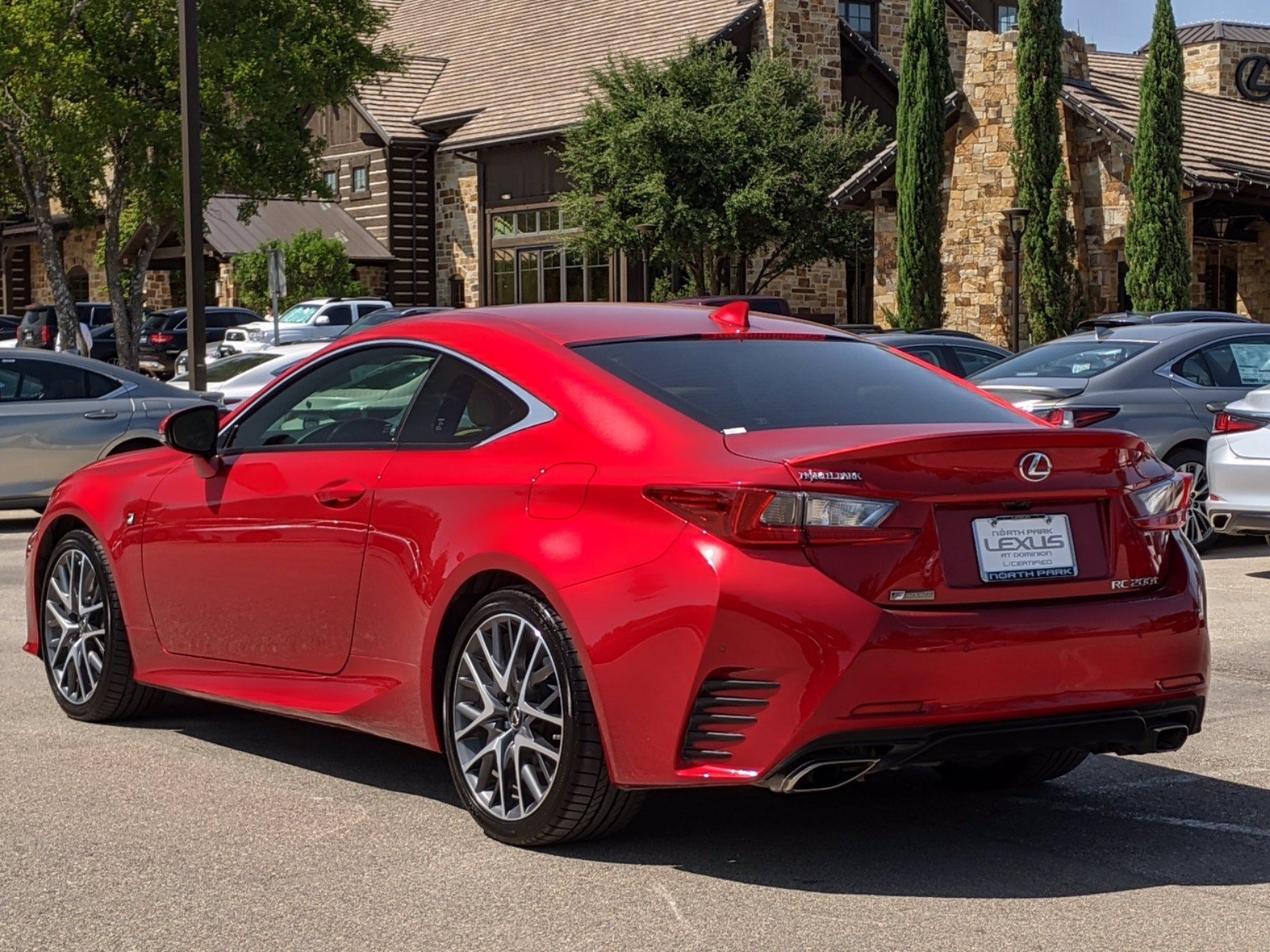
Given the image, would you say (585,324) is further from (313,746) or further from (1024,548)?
(313,746)

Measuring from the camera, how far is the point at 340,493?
6059 mm

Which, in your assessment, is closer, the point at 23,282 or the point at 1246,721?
the point at 1246,721

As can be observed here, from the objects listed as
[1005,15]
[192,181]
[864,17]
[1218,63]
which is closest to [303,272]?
[864,17]

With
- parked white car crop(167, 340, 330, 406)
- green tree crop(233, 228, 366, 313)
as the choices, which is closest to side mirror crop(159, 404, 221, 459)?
parked white car crop(167, 340, 330, 406)

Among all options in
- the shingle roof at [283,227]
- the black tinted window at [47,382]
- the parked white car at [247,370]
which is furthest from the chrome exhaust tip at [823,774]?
the shingle roof at [283,227]

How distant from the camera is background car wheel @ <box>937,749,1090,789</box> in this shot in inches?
242

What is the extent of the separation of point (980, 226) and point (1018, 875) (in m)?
31.8

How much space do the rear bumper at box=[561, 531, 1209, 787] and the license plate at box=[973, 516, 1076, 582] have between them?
0.09 metres

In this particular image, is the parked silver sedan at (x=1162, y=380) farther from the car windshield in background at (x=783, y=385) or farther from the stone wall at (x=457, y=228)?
the stone wall at (x=457, y=228)

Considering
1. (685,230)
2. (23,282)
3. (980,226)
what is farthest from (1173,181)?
(23,282)

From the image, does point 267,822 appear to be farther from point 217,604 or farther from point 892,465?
point 892,465

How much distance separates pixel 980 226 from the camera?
3606 centimetres

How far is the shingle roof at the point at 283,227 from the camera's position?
49.1 meters

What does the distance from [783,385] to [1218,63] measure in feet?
232
